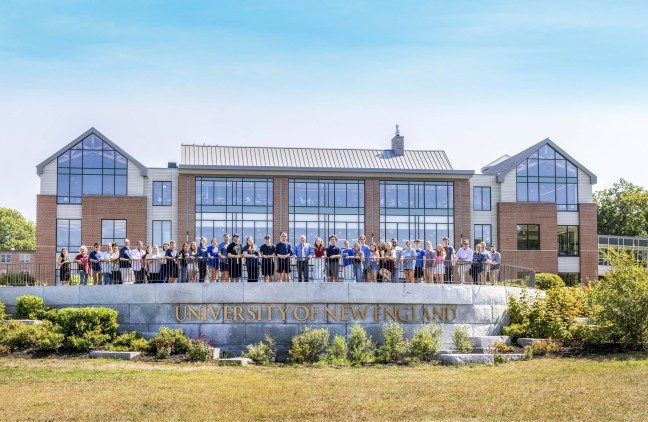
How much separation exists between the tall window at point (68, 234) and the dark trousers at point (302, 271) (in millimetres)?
31953

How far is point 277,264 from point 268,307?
4.21ft

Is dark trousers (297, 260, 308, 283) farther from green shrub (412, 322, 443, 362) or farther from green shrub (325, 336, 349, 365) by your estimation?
green shrub (412, 322, 443, 362)

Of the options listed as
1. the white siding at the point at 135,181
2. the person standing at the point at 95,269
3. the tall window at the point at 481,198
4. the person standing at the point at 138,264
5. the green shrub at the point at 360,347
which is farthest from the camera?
the tall window at the point at 481,198

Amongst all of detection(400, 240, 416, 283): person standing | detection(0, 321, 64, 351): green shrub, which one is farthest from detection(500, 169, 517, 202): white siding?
detection(0, 321, 64, 351): green shrub

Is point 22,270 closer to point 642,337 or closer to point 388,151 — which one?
point 642,337

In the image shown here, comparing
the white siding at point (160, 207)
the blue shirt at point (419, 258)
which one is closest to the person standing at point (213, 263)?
the blue shirt at point (419, 258)

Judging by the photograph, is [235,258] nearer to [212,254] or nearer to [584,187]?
[212,254]

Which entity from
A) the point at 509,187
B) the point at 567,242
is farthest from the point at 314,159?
the point at 567,242

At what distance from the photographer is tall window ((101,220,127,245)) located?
5669cm

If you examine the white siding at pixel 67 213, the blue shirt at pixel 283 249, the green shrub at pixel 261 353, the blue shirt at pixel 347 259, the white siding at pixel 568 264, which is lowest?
the green shrub at pixel 261 353

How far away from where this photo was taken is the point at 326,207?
58.5 meters

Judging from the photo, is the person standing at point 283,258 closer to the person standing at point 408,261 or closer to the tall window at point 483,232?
the person standing at point 408,261

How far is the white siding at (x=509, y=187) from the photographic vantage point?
200 ft

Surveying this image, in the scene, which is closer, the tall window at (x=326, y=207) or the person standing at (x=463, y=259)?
the person standing at (x=463, y=259)
